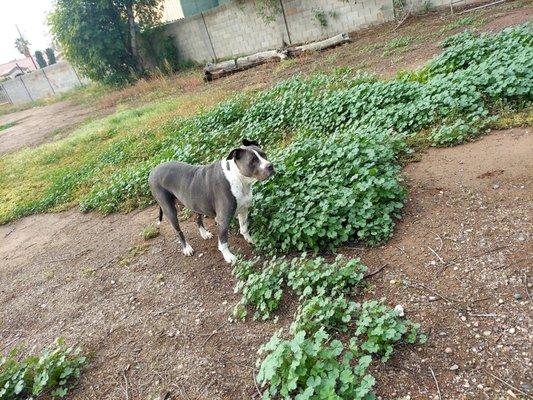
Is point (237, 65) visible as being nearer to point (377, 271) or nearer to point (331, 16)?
point (331, 16)

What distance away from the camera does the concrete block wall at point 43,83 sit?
3014cm

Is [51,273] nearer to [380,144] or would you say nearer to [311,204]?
[311,204]

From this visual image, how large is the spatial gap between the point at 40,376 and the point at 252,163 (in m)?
2.68

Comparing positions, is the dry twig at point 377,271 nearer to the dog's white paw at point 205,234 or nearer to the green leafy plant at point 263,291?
the green leafy plant at point 263,291

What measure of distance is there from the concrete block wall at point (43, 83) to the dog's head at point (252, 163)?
28966 millimetres

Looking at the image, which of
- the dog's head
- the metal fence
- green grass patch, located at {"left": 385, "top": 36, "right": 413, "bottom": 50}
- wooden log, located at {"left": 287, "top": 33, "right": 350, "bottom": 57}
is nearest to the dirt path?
the dog's head

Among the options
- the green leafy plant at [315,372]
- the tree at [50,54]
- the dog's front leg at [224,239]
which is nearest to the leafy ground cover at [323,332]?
the green leafy plant at [315,372]

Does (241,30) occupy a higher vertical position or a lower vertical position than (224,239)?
higher

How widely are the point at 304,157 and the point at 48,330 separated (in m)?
3.66

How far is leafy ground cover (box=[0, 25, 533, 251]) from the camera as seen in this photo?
4090 millimetres

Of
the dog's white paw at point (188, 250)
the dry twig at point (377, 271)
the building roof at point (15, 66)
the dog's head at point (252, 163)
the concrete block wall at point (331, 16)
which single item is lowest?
the dry twig at point (377, 271)

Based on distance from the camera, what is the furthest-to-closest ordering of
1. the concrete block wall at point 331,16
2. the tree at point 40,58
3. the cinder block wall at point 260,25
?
the tree at point 40,58
the cinder block wall at point 260,25
the concrete block wall at point 331,16

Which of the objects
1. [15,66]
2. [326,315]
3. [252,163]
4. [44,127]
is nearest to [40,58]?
[15,66]

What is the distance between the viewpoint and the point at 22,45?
75.1 meters
